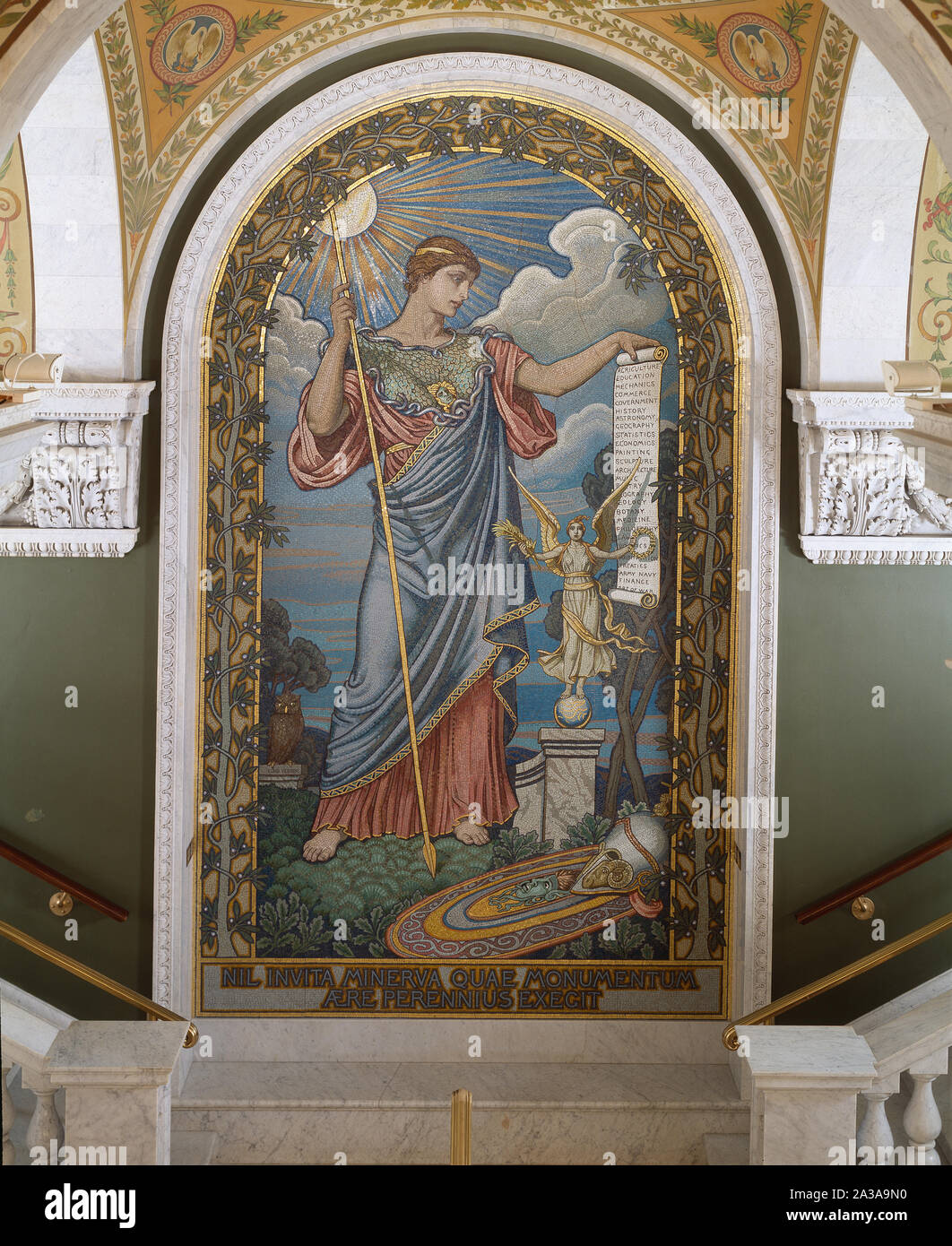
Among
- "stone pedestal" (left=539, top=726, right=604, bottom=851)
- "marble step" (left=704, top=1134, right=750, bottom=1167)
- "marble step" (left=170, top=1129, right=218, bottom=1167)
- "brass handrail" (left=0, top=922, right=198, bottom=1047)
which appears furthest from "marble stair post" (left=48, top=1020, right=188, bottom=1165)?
"marble step" (left=704, top=1134, right=750, bottom=1167)

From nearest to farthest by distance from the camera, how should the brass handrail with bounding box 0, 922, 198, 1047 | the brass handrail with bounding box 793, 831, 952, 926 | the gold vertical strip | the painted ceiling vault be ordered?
the gold vertical strip, the brass handrail with bounding box 0, 922, 198, 1047, the painted ceiling vault, the brass handrail with bounding box 793, 831, 952, 926

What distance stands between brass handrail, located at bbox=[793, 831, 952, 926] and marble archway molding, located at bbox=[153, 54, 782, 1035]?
0.22 m

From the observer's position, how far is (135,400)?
5.81m

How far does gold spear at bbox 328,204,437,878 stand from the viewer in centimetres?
606

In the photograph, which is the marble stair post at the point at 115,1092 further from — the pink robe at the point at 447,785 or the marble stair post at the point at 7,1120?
the pink robe at the point at 447,785

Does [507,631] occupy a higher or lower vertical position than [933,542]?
lower

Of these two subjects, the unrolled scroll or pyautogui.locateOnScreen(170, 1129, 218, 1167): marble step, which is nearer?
pyautogui.locateOnScreen(170, 1129, 218, 1167): marble step

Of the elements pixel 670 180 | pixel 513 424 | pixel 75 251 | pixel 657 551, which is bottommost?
pixel 657 551

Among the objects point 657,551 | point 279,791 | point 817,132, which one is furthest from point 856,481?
point 279,791

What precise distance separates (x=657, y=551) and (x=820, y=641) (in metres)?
0.90

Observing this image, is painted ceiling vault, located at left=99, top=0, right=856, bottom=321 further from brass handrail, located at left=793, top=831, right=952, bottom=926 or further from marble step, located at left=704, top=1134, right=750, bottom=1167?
marble step, located at left=704, top=1134, right=750, bottom=1167

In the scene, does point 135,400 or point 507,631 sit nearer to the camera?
point 135,400

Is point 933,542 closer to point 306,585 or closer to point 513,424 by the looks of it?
point 513,424

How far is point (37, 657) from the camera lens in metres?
6.07
